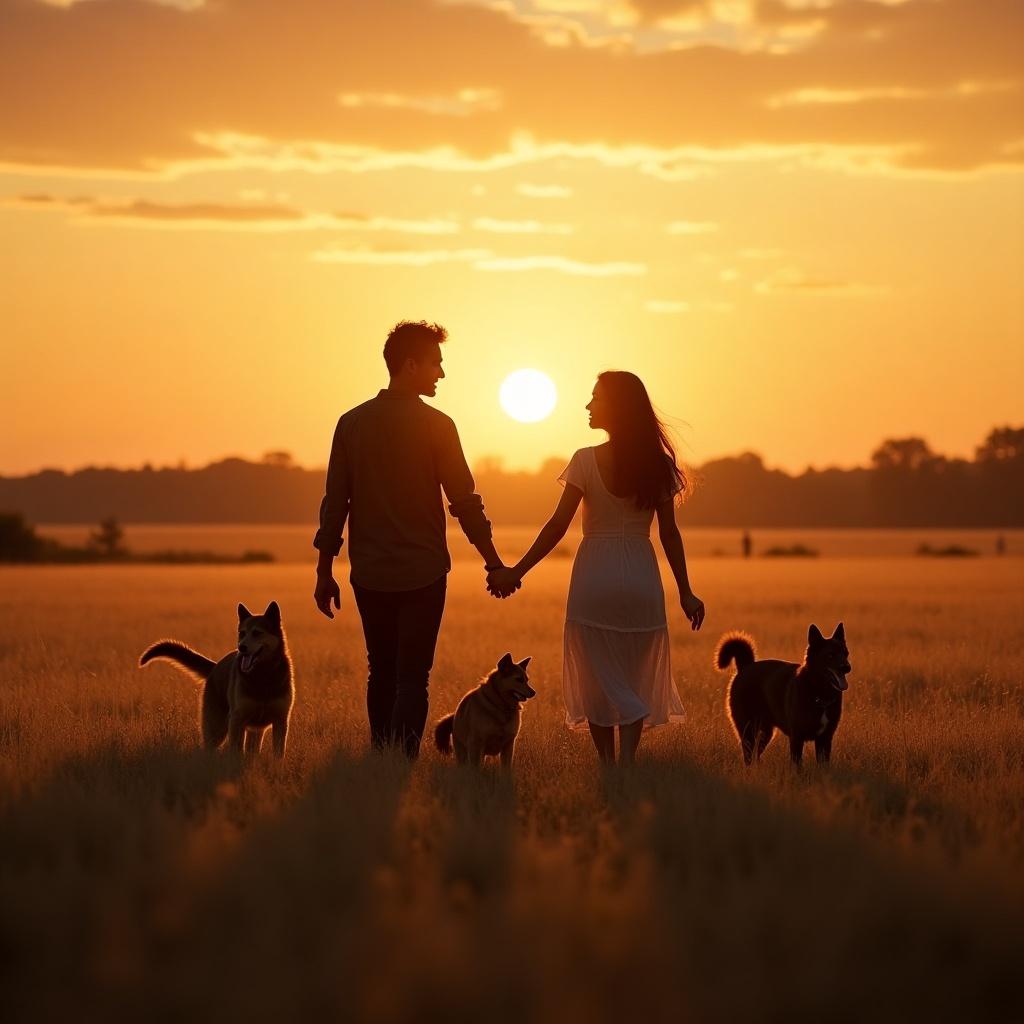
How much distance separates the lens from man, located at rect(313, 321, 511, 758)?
919 centimetres

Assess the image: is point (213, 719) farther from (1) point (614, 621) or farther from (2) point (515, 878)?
(2) point (515, 878)

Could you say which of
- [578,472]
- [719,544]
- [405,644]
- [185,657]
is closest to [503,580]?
[405,644]

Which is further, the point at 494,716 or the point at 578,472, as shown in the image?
the point at 578,472

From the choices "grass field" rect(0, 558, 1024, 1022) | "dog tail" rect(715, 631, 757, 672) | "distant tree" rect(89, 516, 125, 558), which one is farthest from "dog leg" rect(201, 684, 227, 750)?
"distant tree" rect(89, 516, 125, 558)

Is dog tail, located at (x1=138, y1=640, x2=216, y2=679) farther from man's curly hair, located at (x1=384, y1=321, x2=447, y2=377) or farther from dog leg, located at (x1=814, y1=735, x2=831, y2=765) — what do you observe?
dog leg, located at (x1=814, y1=735, x2=831, y2=765)

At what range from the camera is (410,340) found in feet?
30.6

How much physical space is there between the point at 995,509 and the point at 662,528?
413 ft

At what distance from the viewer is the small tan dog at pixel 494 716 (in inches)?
354

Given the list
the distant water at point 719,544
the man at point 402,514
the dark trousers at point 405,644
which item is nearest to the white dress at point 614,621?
the man at point 402,514

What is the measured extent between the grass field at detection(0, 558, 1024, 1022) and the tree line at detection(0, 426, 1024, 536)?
119599mm

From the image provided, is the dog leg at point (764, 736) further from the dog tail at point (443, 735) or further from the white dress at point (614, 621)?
the dog tail at point (443, 735)

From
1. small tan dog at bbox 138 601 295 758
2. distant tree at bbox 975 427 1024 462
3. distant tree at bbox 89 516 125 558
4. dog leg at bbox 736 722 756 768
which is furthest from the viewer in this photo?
distant tree at bbox 975 427 1024 462

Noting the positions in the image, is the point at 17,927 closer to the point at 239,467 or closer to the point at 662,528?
the point at 662,528

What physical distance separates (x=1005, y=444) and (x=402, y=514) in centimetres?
12640
